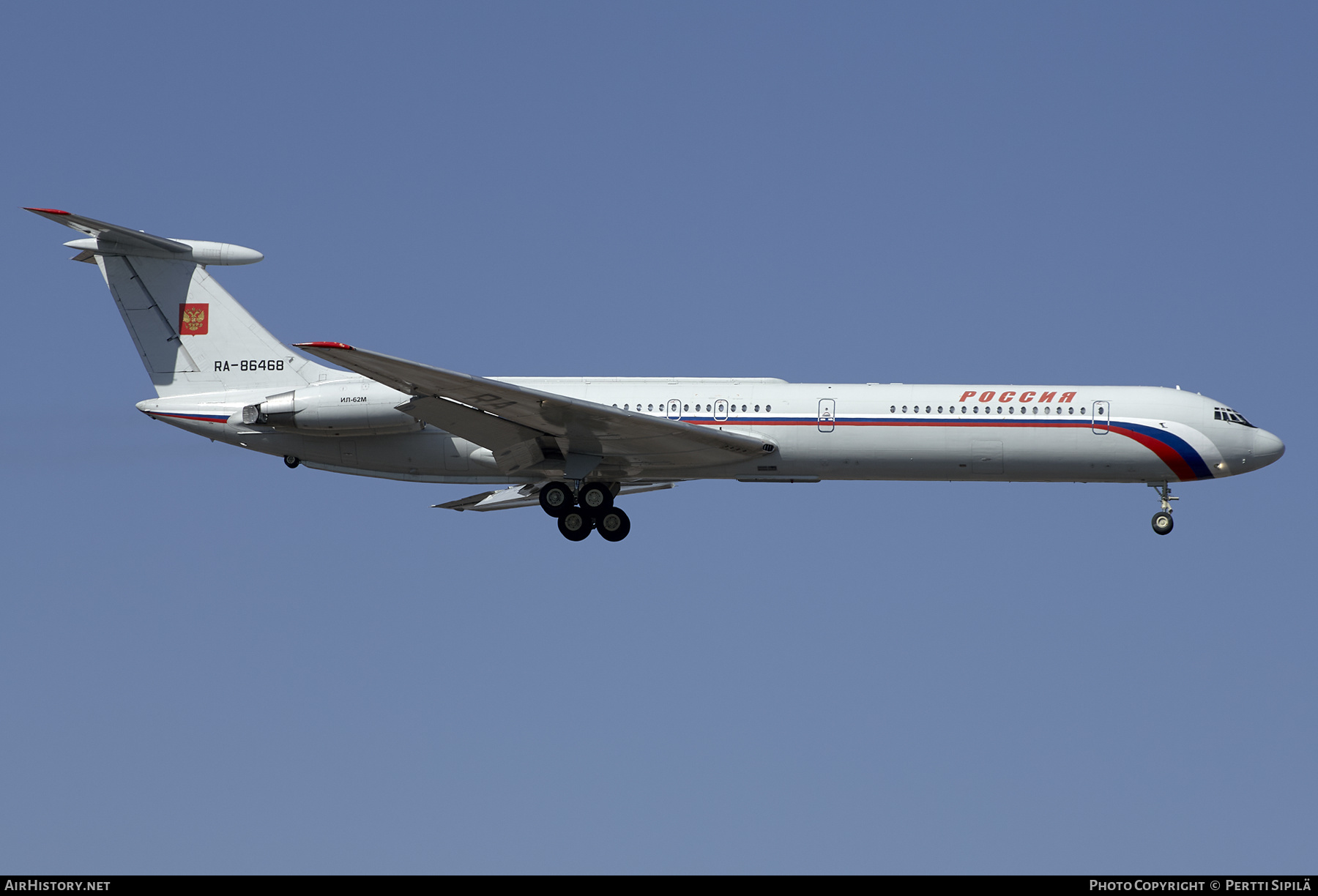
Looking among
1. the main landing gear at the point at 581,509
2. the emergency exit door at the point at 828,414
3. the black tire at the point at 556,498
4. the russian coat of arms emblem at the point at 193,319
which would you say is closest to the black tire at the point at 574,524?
the main landing gear at the point at 581,509

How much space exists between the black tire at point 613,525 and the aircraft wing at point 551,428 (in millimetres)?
895

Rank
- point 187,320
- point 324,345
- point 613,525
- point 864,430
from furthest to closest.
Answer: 1. point 187,320
2. point 613,525
3. point 864,430
4. point 324,345

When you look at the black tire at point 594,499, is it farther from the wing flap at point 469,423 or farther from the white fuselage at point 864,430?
the wing flap at point 469,423

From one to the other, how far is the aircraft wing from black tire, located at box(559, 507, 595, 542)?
92 centimetres

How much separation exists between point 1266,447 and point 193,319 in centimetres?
2369

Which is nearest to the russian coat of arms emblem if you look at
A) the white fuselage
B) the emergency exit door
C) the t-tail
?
the t-tail

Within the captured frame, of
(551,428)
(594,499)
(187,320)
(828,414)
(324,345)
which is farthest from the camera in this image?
(187,320)

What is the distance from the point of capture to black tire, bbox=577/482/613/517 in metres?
32.1

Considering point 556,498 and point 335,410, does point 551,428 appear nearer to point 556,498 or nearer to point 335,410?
point 556,498

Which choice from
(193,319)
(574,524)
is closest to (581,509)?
(574,524)

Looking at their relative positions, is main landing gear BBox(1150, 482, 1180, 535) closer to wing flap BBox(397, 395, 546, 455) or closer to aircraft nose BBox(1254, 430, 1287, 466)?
aircraft nose BBox(1254, 430, 1287, 466)

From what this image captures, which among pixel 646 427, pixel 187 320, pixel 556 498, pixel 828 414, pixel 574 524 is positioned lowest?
pixel 574 524

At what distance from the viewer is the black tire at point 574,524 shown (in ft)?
105

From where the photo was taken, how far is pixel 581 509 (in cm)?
3209
